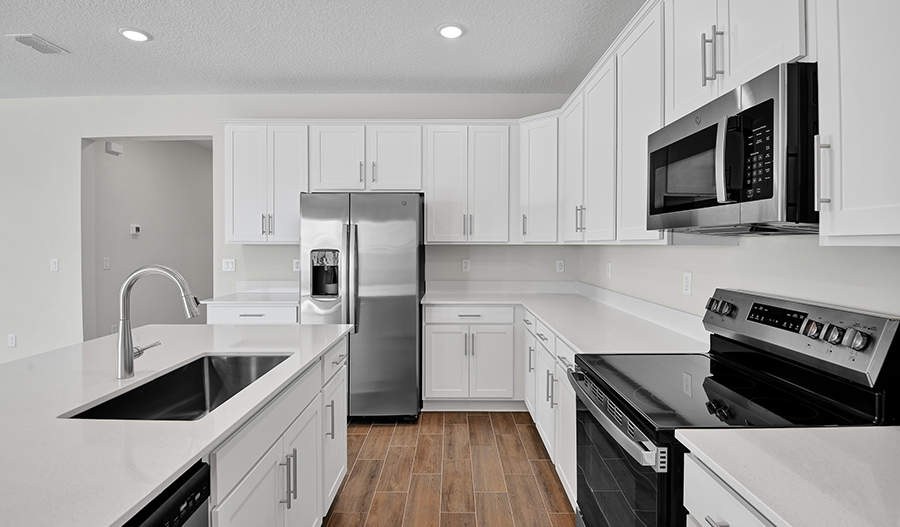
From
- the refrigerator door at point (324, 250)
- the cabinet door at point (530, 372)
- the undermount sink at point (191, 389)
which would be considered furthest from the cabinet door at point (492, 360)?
the undermount sink at point (191, 389)

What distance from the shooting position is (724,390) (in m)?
1.31

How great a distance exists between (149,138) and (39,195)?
113 cm

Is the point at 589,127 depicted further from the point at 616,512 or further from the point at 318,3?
the point at 616,512

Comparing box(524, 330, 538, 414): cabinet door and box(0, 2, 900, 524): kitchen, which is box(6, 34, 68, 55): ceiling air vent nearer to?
box(0, 2, 900, 524): kitchen

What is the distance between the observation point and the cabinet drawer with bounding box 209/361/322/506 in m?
1.06

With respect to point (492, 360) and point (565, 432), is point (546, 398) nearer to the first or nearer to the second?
point (565, 432)

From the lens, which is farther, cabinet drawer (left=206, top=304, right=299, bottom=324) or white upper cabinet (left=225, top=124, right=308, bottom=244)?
white upper cabinet (left=225, top=124, right=308, bottom=244)

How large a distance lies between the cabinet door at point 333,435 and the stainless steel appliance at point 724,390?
1086mm

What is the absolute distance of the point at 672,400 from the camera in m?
1.22

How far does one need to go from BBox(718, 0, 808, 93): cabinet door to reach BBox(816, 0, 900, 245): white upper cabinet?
6 cm

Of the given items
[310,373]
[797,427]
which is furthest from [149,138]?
[797,427]

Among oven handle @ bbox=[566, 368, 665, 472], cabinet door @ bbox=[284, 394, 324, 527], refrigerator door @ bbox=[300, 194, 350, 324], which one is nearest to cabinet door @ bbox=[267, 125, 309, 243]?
refrigerator door @ bbox=[300, 194, 350, 324]

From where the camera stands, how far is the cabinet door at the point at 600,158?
91.0 inches

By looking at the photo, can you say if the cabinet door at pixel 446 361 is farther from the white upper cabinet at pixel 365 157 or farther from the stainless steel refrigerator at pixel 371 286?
the white upper cabinet at pixel 365 157
